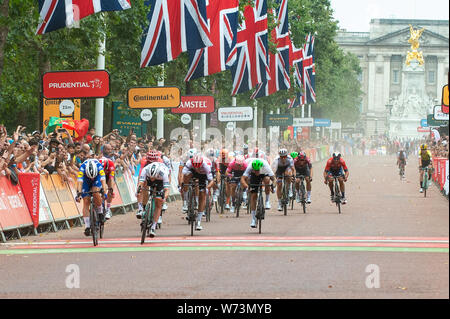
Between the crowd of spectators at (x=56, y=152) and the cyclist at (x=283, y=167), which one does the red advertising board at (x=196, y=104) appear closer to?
the crowd of spectators at (x=56, y=152)

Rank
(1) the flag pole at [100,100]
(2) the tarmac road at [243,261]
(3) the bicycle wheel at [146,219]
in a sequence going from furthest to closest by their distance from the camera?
(1) the flag pole at [100,100] < (3) the bicycle wheel at [146,219] < (2) the tarmac road at [243,261]

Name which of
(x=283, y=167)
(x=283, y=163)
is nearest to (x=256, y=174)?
(x=283, y=163)

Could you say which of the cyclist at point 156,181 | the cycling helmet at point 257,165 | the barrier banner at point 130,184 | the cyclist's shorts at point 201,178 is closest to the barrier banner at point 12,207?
the cyclist at point 156,181

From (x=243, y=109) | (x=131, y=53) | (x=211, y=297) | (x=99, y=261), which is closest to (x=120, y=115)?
(x=131, y=53)

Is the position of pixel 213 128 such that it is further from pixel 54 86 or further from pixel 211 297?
pixel 211 297

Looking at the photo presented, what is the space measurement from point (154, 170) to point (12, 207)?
105 inches

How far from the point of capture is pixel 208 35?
25172 millimetres

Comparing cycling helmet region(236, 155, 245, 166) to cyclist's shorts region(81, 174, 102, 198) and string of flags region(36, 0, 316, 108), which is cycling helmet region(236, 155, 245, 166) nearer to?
string of flags region(36, 0, 316, 108)

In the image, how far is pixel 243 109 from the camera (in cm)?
3891

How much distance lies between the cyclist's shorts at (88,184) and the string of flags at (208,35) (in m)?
3.20

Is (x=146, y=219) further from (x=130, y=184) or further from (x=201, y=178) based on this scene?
(x=130, y=184)

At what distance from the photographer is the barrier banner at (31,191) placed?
735 inches

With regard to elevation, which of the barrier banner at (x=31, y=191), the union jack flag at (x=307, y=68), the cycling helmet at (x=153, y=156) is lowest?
the barrier banner at (x=31, y=191)
